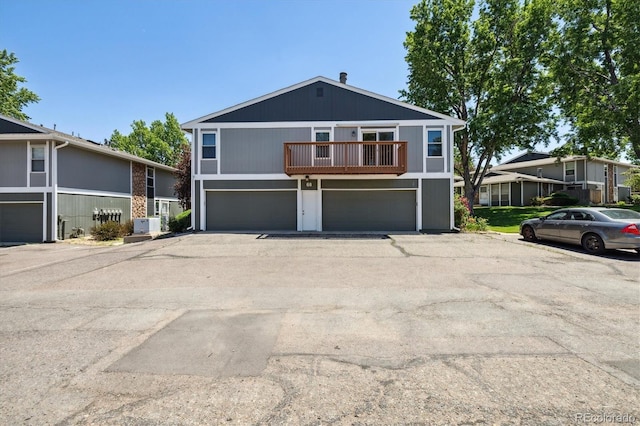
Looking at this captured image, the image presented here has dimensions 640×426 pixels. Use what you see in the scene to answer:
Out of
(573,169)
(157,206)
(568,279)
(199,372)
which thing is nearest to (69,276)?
(199,372)

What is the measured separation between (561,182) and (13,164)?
4202 centimetres

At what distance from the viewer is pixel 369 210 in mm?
15773

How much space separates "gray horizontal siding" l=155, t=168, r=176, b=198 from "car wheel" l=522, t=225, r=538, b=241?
23.6 metres

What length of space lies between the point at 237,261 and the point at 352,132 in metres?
9.59

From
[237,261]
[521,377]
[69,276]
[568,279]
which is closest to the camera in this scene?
[521,377]

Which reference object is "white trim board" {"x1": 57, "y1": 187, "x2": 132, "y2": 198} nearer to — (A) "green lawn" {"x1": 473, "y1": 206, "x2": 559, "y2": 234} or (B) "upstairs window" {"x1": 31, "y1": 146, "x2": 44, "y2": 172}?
(B) "upstairs window" {"x1": 31, "y1": 146, "x2": 44, "y2": 172}

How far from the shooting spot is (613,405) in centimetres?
251

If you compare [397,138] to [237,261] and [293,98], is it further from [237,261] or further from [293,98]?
[237,261]

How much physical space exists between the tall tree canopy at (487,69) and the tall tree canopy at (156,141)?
32731mm

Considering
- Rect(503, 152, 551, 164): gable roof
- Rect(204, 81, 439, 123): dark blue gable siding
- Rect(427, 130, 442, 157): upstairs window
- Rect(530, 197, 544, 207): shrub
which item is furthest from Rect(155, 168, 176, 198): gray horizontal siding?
Rect(503, 152, 551, 164): gable roof

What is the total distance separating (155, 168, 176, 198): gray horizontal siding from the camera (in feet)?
79.8

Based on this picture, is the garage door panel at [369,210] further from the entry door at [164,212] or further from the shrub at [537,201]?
the shrub at [537,201]

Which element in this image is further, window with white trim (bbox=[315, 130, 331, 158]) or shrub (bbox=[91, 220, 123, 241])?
window with white trim (bbox=[315, 130, 331, 158])

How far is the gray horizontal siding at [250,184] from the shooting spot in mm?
15711
